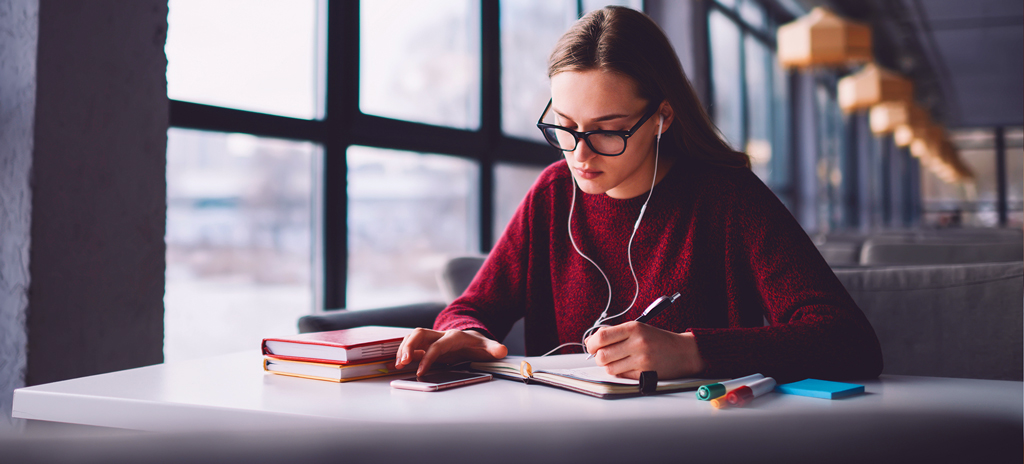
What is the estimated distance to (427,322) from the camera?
1.70 m

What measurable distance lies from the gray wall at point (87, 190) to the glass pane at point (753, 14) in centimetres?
606

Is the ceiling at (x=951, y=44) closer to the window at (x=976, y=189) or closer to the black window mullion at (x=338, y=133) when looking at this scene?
the window at (x=976, y=189)

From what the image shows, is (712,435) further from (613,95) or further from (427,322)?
(427,322)

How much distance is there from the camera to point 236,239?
2.26 metres

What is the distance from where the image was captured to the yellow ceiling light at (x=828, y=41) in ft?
14.3

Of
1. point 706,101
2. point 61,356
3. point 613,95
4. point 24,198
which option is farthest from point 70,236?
point 706,101

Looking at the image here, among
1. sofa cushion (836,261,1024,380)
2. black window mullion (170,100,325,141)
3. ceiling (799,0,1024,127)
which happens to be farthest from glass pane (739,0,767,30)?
sofa cushion (836,261,1024,380)

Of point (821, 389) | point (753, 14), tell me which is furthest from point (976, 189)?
point (821, 389)

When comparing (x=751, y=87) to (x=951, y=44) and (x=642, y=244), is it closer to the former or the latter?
(x=951, y=44)

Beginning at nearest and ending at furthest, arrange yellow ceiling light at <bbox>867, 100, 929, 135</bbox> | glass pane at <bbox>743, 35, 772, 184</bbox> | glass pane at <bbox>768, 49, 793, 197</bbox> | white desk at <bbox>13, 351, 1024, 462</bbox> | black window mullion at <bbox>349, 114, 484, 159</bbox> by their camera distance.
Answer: white desk at <bbox>13, 351, 1024, 462</bbox>, black window mullion at <bbox>349, 114, 484, 159</bbox>, glass pane at <bbox>743, 35, 772, 184</bbox>, yellow ceiling light at <bbox>867, 100, 929, 135</bbox>, glass pane at <bbox>768, 49, 793, 197</bbox>

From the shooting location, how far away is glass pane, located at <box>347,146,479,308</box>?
2.62 meters

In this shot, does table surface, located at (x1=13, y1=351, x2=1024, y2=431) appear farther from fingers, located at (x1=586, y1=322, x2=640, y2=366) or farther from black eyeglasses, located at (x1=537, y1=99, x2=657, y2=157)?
black eyeglasses, located at (x1=537, y1=99, x2=657, y2=157)

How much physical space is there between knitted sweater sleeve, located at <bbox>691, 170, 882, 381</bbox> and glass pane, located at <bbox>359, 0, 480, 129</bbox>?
1.63 meters

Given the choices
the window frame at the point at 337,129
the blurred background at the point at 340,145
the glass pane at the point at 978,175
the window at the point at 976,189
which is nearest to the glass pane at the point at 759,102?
the blurred background at the point at 340,145
